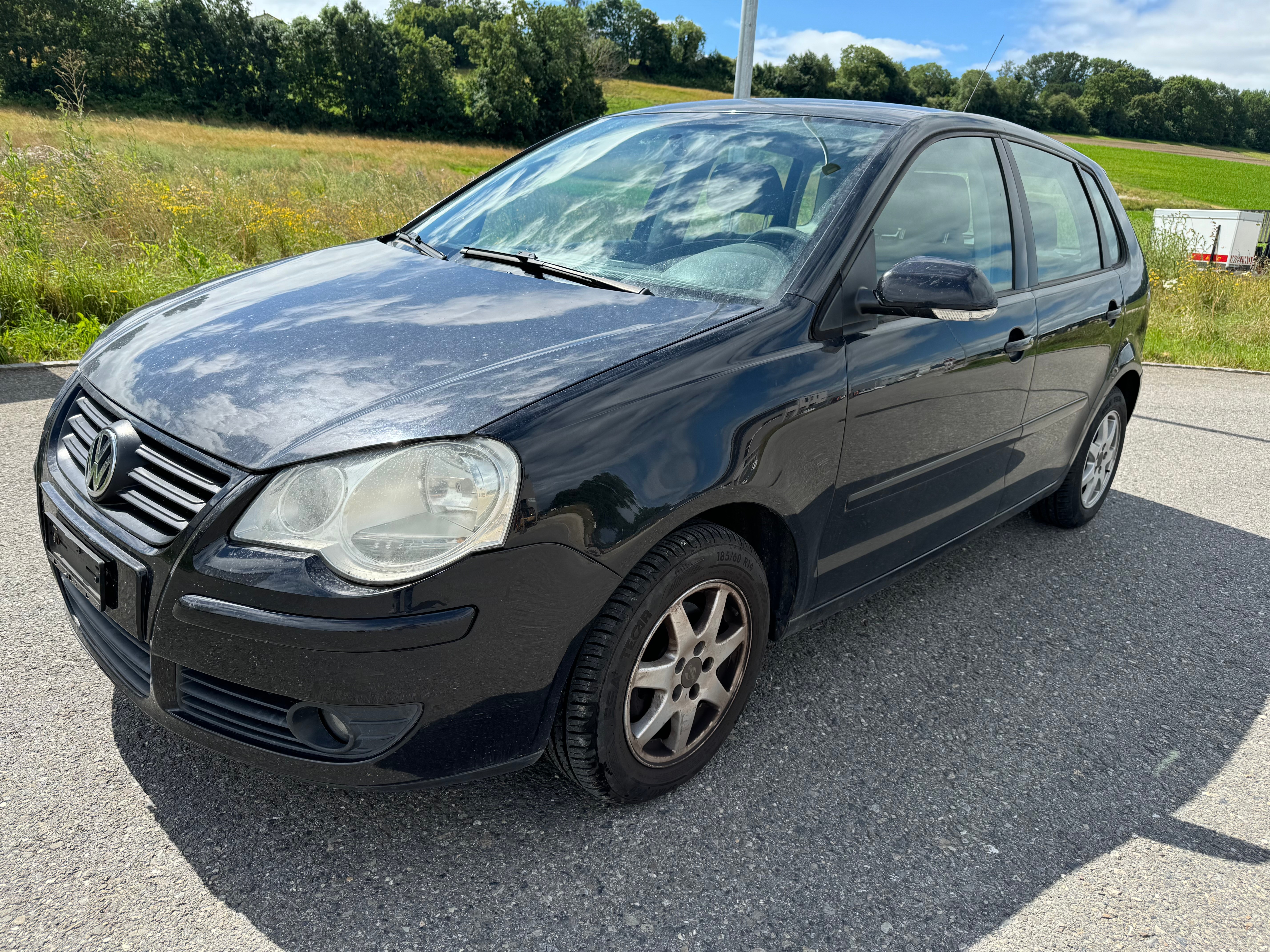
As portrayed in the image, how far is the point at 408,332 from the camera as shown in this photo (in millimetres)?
2266

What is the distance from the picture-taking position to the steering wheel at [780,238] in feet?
8.50

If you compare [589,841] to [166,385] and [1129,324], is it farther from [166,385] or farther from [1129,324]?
[1129,324]

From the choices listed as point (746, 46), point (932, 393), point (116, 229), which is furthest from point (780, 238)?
point (116, 229)

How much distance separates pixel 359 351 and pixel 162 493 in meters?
0.53

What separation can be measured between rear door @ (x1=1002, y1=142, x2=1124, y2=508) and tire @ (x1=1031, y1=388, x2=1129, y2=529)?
199 mm

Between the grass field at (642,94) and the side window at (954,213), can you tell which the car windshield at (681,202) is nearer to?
the side window at (954,213)

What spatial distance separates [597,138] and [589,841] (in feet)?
8.09

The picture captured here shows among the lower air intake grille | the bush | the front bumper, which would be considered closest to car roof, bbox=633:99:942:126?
the front bumper

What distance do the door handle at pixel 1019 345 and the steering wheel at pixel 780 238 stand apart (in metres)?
0.98

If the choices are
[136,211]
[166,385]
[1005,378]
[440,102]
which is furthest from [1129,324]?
[440,102]

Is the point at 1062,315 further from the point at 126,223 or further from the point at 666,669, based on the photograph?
the point at 126,223

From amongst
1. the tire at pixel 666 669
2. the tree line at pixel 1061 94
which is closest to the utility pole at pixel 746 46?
the tree line at pixel 1061 94

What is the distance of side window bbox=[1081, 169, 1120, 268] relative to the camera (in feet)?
13.4

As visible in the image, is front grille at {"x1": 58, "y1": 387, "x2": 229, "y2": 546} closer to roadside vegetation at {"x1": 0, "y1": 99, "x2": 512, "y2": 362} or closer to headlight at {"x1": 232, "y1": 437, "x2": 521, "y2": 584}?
headlight at {"x1": 232, "y1": 437, "x2": 521, "y2": 584}
